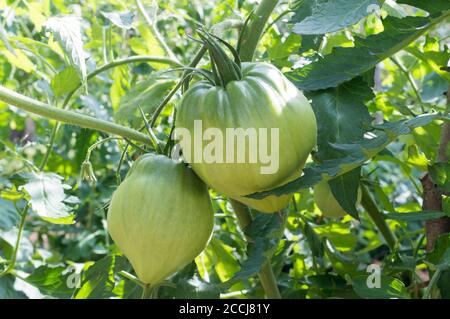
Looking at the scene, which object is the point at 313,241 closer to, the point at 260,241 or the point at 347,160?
the point at 260,241

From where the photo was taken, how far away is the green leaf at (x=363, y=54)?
598 mm

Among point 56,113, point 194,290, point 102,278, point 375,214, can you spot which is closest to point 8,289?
point 102,278

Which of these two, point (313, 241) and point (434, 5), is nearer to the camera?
point (434, 5)

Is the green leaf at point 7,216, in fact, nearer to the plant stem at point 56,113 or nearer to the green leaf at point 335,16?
the plant stem at point 56,113

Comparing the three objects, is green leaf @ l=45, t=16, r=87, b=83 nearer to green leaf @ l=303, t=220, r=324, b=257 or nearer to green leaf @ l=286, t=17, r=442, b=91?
green leaf @ l=286, t=17, r=442, b=91

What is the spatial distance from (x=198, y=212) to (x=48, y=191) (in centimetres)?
27

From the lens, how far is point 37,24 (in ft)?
3.14

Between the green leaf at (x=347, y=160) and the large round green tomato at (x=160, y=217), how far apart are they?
2.9 inches

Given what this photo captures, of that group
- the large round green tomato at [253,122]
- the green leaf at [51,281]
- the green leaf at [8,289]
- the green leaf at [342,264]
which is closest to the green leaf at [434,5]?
the large round green tomato at [253,122]

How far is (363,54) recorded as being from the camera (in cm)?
61

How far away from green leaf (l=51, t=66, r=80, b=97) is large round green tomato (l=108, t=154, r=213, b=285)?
0.84 ft

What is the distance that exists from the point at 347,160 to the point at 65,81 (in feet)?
1.40

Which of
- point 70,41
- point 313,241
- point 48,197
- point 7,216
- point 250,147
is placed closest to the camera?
point 250,147
